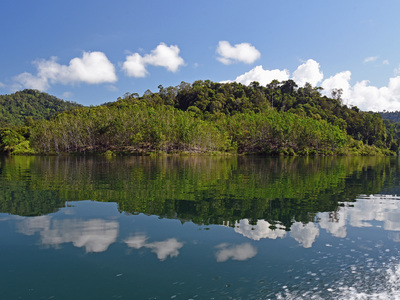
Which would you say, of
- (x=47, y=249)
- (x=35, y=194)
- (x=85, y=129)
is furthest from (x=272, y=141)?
(x=47, y=249)

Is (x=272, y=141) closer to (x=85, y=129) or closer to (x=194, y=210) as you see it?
(x=85, y=129)

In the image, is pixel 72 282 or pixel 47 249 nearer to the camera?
pixel 72 282

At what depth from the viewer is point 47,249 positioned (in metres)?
12.1

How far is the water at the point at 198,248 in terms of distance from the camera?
8781 millimetres

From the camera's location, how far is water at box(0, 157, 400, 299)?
28.8 ft

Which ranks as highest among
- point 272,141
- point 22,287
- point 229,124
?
point 229,124

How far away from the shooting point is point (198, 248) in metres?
12.1

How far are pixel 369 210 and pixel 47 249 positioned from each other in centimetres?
1984

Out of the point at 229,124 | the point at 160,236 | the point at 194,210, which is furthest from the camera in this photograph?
the point at 229,124

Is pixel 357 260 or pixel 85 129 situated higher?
pixel 85 129

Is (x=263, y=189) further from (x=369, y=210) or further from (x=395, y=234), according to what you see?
(x=395, y=234)

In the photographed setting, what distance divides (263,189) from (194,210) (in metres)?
10.8

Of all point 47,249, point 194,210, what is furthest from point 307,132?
point 47,249

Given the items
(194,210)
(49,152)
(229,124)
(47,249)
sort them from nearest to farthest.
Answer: (47,249) < (194,210) < (49,152) < (229,124)
